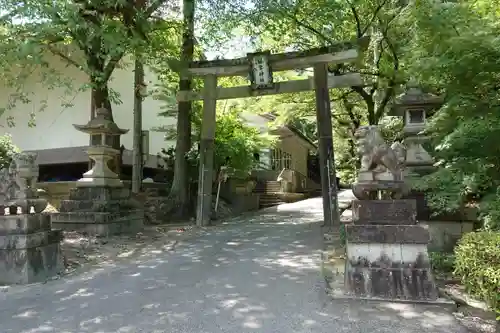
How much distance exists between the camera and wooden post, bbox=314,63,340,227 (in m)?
11.1

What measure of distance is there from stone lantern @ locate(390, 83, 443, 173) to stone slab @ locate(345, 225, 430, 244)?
2592 mm

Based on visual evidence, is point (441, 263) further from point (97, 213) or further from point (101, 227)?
point (97, 213)

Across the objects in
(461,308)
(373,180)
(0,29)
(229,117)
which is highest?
(0,29)

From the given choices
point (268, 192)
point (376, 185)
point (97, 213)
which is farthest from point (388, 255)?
point (268, 192)

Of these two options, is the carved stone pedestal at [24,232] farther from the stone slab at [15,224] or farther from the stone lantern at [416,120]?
the stone lantern at [416,120]

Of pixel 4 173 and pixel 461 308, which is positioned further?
pixel 4 173

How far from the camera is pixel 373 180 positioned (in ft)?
17.1

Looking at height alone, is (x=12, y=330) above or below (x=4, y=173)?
below

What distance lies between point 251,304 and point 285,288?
82 centimetres

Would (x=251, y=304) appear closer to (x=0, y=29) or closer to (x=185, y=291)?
(x=185, y=291)

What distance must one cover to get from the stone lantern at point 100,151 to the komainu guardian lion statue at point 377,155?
296 inches

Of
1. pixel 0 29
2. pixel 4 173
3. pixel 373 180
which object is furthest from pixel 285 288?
pixel 0 29

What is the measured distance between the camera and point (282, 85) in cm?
1234

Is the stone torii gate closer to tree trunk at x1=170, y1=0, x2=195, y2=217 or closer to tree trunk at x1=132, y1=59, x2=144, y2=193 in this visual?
tree trunk at x1=170, y1=0, x2=195, y2=217
